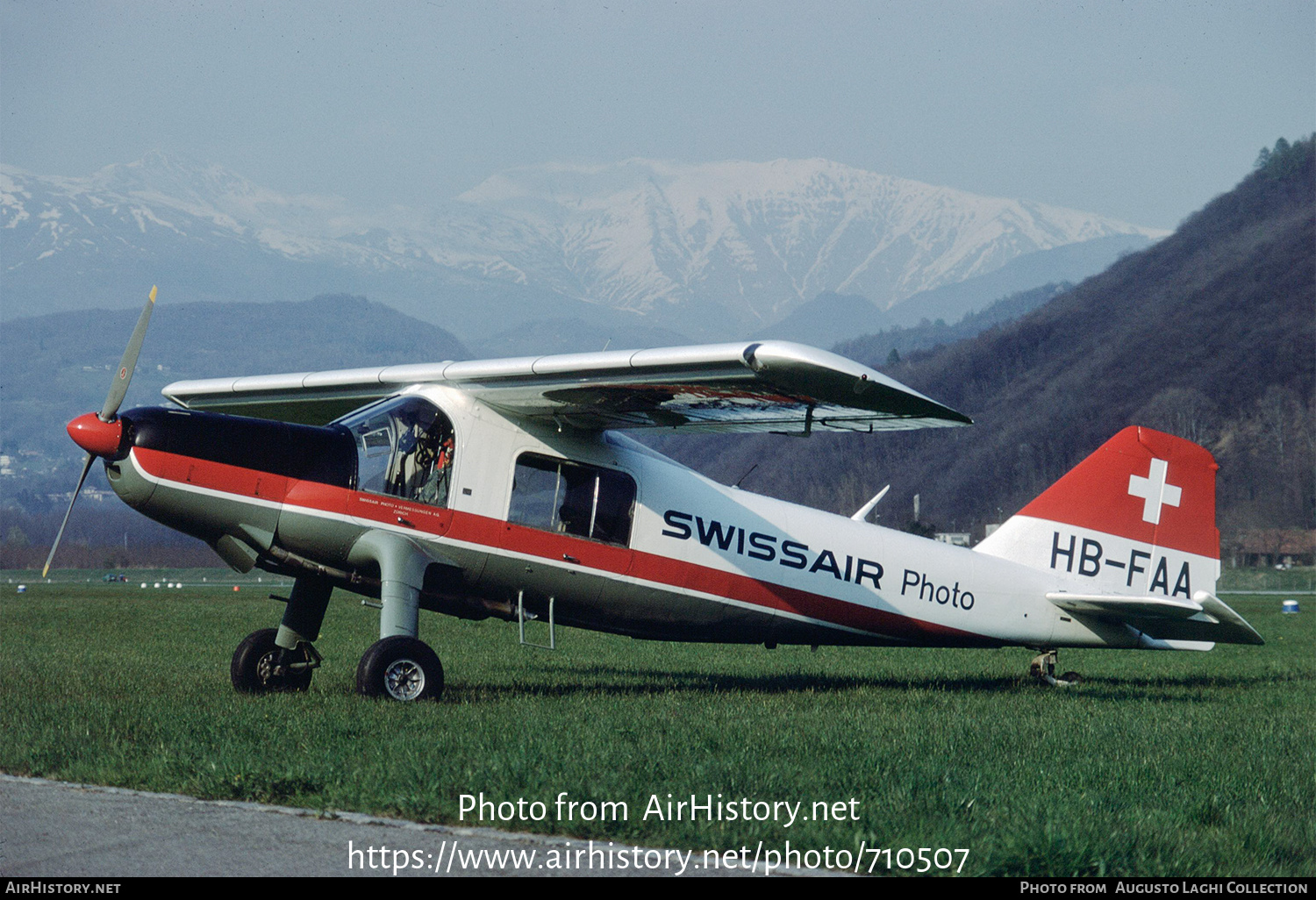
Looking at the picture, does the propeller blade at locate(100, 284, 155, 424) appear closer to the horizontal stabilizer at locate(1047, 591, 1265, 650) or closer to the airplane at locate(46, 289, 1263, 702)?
the airplane at locate(46, 289, 1263, 702)

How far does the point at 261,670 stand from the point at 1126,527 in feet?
31.9

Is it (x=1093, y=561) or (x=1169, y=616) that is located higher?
(x=1093, y=561)

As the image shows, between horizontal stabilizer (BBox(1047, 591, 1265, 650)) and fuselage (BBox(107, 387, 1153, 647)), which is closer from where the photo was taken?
fuselage (BBox(107, 387, 1153, 647))

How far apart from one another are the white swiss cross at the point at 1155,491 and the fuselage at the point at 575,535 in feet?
4.13

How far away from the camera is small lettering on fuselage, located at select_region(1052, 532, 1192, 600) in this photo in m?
14.7

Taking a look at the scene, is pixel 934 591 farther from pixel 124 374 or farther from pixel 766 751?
pixel 124 374

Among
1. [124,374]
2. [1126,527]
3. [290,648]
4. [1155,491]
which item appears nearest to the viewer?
[124,374]

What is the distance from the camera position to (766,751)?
26.4 ft

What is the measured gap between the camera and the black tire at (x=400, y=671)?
10.4 m

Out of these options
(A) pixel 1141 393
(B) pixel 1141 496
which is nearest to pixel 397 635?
(B) pixel 1141 496

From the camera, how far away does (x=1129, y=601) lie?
1345cm

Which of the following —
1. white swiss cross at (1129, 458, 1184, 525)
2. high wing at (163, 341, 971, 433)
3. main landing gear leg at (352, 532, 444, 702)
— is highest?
white swiss cross at (1129, 458, 1184, 525)

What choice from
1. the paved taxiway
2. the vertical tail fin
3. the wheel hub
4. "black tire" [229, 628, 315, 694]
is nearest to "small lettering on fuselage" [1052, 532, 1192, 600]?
the vertical tail fin

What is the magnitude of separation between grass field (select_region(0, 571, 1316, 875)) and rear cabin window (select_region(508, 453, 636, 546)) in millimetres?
1601
